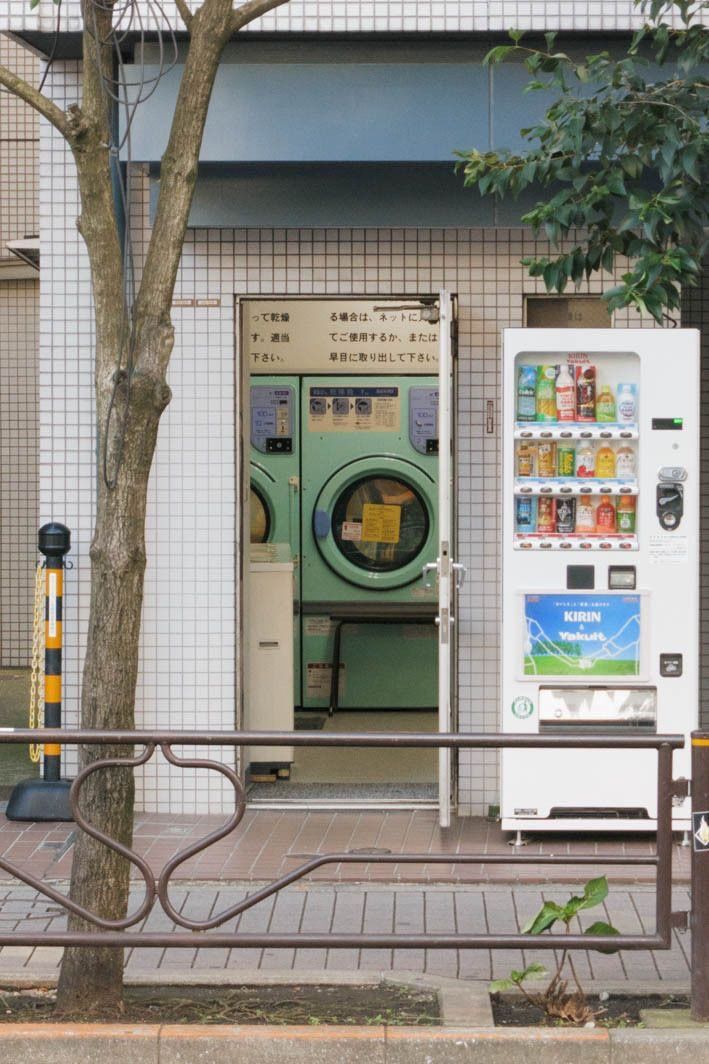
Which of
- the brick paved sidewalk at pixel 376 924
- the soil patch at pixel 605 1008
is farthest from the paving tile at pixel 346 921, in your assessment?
the soil patch at pixel 605 1008

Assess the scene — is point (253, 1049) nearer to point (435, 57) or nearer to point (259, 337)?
point (435, 57)

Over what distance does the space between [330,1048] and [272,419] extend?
6925 mm

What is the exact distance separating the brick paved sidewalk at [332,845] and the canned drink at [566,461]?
1874mm

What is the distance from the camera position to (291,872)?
4.82 meters

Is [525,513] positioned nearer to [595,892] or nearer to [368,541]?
[595,892]

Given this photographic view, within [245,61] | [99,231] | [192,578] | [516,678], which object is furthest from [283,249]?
[99,231]

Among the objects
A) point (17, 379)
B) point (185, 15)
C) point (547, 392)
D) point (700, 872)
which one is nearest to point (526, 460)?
point (547, 392)

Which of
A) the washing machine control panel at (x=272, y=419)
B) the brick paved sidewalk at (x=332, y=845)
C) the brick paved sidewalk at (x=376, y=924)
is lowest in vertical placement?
the brick paved sidewalk at (x=376, y=924)

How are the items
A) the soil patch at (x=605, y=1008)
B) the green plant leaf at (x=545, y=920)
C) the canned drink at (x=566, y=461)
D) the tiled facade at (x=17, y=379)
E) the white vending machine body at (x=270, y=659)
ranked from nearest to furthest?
the green plant leaf at (x=545, y=920) < the soil patch at (x=605, y=1008) < the canned drink at (x=566, y=461) < the white vending machine body at (x=270, y=659) < the tiled facade at (x=17, y=379)

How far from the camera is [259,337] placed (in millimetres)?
10977

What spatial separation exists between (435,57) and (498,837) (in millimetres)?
4139

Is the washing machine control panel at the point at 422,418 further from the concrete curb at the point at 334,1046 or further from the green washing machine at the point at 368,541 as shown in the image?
the concrete curb at the point at 334,1046

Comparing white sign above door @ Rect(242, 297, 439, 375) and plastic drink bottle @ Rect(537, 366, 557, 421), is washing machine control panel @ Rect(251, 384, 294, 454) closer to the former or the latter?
white sign above door @ Rect(242, 297, 439, 375)

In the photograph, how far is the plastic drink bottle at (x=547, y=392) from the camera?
7578mm
